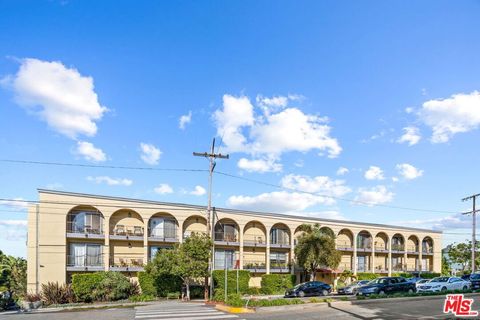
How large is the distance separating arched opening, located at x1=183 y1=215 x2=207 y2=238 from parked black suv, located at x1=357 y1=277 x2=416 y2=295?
744 inches

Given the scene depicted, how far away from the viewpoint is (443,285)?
2898 cm

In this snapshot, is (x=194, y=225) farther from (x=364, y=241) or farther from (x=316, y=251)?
(x=364, y=241)

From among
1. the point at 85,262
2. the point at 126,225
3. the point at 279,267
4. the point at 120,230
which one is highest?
the point at 126,225

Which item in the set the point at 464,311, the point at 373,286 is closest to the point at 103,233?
the point at 373,286

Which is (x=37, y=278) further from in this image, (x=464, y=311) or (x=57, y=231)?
(x=464, y=311)

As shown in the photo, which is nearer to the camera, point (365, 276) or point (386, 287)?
point (386, 287)

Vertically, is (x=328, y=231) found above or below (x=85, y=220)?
below

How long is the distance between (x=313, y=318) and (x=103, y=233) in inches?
1014

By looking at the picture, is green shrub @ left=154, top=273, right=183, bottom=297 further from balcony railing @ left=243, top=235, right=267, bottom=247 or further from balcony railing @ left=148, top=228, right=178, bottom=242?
balcony railing @ left=243, top=235, right=267, bottom=247

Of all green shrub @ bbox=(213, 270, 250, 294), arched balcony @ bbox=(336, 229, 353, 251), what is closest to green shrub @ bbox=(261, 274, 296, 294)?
green shrub @ bbox=(213, 270, 250, 294)

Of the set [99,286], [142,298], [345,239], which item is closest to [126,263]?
[99,286]

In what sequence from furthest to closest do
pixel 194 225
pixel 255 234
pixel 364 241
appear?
pixel 364 241 → pixel 255 234 → pixel 194 225

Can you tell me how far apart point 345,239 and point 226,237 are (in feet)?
59.2

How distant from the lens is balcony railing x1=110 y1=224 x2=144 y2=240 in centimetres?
3753
